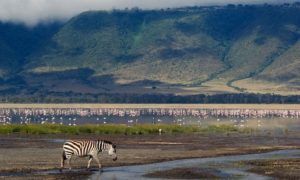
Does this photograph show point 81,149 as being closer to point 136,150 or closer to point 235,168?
point 235,168

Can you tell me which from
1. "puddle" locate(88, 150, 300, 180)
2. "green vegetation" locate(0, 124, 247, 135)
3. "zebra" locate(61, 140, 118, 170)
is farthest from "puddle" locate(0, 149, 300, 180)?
"green vegetation" locate(0, 124, 247, 135)

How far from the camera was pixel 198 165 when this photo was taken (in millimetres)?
45406

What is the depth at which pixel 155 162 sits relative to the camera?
47.2m

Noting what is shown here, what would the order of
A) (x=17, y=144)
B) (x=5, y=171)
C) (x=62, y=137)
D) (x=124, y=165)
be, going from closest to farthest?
(x=5, y=171)
(x=124, y=165)
(x=17, y=144)
(x=62, y=137)

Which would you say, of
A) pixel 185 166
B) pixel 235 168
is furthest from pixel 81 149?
pixel 235 168

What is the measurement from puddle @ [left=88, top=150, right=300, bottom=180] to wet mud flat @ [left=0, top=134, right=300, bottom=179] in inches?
29.2

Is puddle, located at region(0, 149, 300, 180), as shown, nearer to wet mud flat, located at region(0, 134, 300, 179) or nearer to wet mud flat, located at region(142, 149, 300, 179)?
wet mud flat, located at region(142, 149, 300, 179)

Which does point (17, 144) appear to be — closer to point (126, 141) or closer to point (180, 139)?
point (126, 141)

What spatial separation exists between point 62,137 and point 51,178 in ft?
118

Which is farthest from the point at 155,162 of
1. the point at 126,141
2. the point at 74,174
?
the point at 126,141

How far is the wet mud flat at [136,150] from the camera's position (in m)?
40.8

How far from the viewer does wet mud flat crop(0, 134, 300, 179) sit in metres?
40.8

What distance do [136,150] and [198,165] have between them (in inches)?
470

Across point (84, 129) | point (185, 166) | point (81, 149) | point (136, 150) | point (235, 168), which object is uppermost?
point (84, 129)
